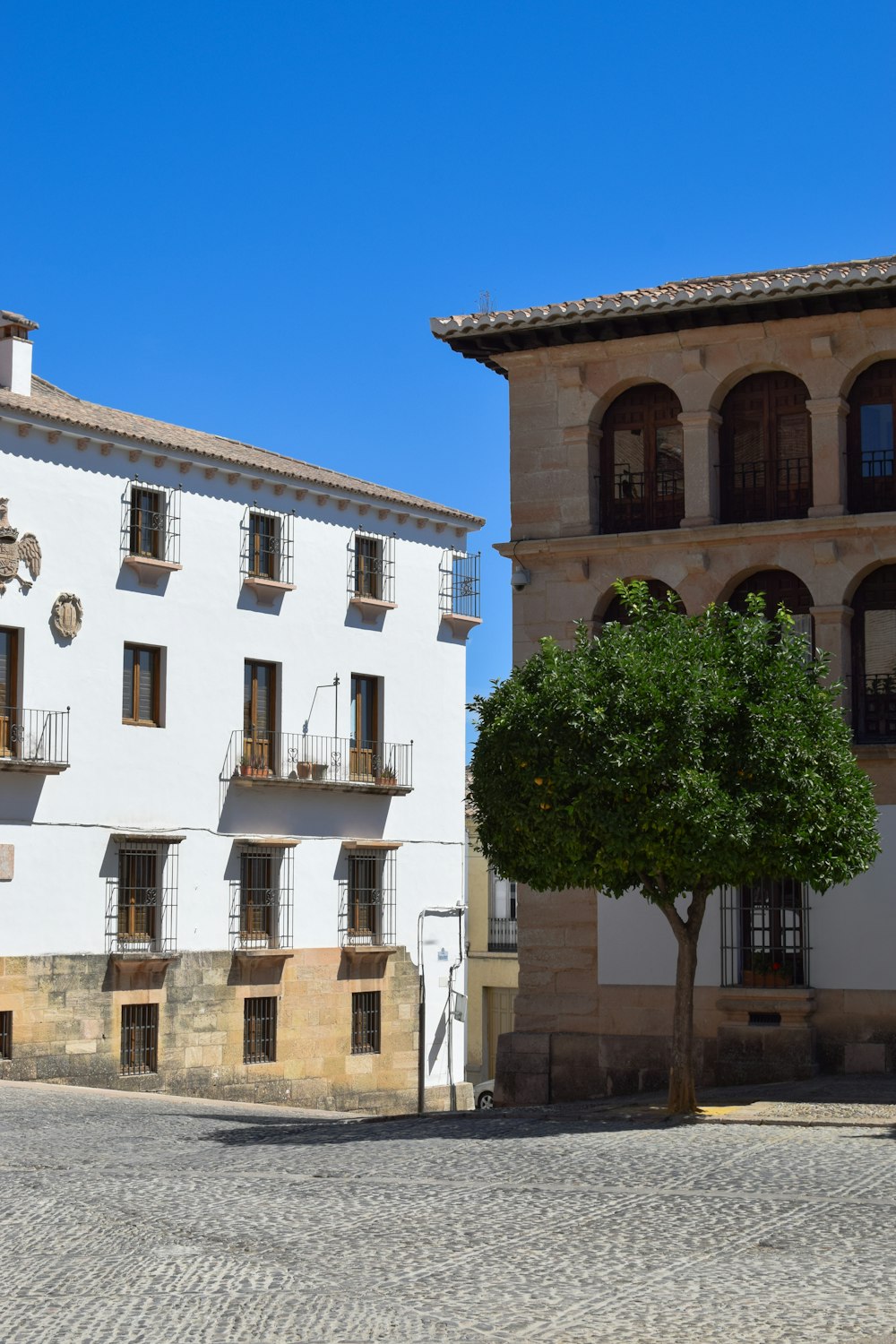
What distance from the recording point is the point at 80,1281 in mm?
10070

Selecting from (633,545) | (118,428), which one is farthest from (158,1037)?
(633,545)

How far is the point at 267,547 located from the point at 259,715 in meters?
3.24

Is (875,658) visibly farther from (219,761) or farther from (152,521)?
(152,521)

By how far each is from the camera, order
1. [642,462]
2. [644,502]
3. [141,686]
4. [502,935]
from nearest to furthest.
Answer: [644,502], [642,462], [141,686], [502,935]

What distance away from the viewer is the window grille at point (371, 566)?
3769 centimetres

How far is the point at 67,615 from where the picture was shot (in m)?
31.5

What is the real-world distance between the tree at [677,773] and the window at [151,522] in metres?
15.2

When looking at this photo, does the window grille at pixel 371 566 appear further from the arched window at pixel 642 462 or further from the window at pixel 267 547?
the arched window at pixel 642 462

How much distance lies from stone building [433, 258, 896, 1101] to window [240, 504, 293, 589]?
446 inches

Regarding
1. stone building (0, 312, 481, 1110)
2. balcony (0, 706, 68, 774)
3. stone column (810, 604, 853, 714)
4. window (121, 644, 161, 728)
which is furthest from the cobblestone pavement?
window (121, 644, 161, 728)

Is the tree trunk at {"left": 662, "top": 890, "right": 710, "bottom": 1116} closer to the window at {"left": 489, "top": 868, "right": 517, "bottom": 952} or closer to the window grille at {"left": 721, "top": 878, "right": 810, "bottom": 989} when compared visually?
the window grille at {"left": 721, "top": 878, "right": 810, "bottom": 989}

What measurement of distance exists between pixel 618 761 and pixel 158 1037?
55.3 ft

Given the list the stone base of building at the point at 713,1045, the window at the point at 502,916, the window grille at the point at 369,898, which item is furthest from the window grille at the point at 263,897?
the window at the point at 502,916

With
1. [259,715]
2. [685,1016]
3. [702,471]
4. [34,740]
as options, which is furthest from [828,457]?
[259,715]
